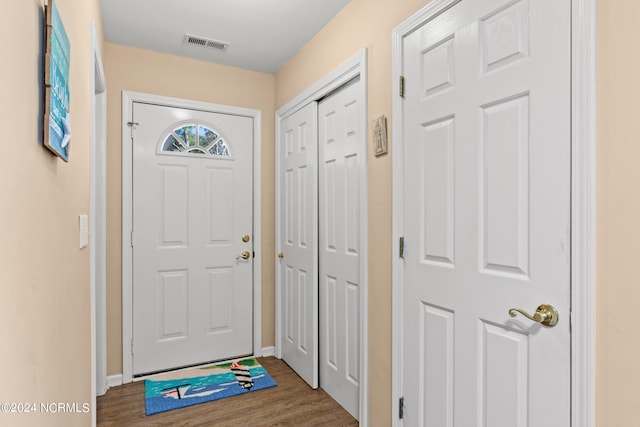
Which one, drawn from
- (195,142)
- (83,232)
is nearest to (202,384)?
(83,232)

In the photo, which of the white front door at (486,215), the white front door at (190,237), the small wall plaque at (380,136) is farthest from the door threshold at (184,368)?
the small wall plaque at (380,136)

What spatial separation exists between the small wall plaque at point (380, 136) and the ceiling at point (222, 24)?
86cm

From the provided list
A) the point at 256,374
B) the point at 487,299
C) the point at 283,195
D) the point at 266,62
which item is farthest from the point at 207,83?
the point at 487,299

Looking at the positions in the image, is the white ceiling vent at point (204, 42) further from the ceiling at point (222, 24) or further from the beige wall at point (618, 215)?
the beige wall at point (618, 215)

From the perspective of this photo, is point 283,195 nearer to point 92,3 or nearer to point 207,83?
point 207,83

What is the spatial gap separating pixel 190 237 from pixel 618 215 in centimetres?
274

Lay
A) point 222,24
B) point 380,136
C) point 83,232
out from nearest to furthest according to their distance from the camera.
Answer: point 83,232
point 380,136
point 222,24

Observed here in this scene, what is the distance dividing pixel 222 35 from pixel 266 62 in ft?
1.68

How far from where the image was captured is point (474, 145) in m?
1.37

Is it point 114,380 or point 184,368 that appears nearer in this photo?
point 114,380

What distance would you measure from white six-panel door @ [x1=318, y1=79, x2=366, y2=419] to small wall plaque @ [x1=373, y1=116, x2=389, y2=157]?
12 centimetres

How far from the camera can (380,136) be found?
1876 mm

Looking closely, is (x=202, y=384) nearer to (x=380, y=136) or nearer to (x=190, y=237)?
(x=190, y=237)

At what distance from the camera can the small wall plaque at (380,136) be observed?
1.85 meters
